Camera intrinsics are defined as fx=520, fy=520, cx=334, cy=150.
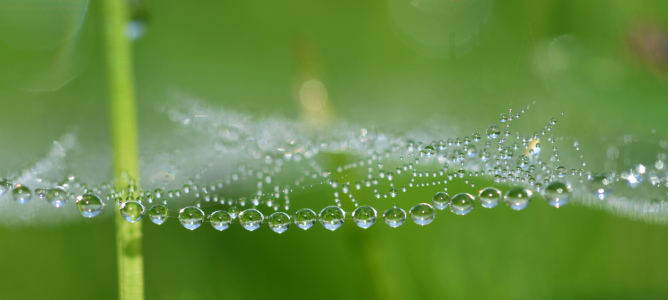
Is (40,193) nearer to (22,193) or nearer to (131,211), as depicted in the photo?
(22,193)

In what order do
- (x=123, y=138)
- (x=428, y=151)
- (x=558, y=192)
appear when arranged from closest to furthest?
(x=558, y=192) < (x=428, y=151) < (x=123, y=138)

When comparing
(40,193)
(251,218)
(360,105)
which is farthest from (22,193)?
(360,105)

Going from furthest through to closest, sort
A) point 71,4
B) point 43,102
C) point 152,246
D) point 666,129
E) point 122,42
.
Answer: point 71,4, point 43,102, point 152,246, point 122,42, point 666,129

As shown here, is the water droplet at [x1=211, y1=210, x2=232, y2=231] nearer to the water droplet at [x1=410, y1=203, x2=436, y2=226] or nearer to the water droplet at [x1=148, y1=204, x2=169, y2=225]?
the water droplet at [x1=148, y1=204, x2=169, y2=225]

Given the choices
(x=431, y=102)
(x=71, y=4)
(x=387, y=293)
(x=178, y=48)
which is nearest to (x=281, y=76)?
(x=178, y=48)

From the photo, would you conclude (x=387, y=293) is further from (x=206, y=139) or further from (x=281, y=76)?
(x=281, y=76)

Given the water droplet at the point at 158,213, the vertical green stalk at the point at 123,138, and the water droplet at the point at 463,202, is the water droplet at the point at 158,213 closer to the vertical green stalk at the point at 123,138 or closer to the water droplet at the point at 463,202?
the vertical green stalk at the point at 123,138

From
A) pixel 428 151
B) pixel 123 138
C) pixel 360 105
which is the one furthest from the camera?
pixel 360 105
